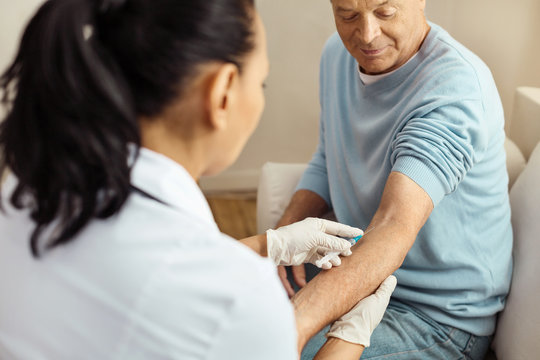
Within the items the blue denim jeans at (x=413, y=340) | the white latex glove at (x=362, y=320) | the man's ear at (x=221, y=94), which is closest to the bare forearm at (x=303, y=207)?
the blue denim jeans at (x=413, y=340)

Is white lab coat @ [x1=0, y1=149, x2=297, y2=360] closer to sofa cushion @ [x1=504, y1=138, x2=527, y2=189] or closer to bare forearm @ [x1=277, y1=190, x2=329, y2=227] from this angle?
bare forearm @ [x1=277, y1=190, x2=329, y2=227]

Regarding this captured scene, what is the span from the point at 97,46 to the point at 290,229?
647 mm

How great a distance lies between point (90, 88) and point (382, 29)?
85 cm

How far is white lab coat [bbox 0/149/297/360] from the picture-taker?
0.63 meters

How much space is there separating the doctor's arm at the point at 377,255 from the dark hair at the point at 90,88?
0.57 m

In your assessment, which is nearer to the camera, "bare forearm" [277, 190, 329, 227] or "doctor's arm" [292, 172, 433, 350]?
"doctor's arm" [292, 172, 433, 350]

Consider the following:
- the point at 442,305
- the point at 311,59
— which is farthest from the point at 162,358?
the point at 311,59

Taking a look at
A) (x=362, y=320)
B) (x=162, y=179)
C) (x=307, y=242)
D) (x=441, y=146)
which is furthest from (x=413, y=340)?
(x=162, y=179)

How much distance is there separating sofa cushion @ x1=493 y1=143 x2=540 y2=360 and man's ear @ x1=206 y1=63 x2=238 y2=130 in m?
0.91

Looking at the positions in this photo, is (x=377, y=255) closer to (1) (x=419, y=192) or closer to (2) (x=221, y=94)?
(1) (x=419, y=192)

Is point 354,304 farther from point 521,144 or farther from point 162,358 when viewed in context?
point 521,144

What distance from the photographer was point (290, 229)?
120 centimetres

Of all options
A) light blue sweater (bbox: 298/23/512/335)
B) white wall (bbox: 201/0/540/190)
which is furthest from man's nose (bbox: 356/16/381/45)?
white wall (bbox: 201/0/540/190)

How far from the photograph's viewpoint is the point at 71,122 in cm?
64
